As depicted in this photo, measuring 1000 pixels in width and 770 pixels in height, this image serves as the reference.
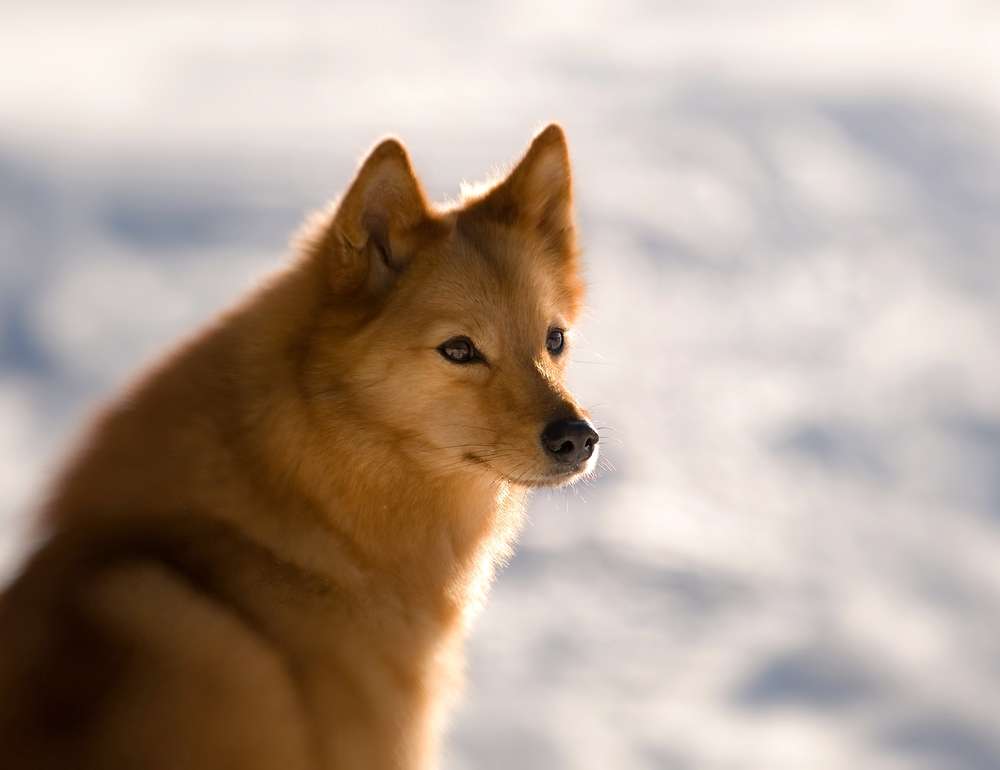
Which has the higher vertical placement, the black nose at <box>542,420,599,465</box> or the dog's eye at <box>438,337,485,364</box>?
the dog's eye at <box>438,337,485,364</box>

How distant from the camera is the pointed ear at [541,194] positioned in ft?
25.0

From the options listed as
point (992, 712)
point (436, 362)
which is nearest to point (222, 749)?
point (436, 362)

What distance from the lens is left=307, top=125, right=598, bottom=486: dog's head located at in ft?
22.2

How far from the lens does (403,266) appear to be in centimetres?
701

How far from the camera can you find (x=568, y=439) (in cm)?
692

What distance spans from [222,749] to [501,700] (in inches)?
7487

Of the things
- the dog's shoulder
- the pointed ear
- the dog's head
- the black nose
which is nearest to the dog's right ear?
the dog's head

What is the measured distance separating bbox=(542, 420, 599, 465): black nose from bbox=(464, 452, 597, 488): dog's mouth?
37mm

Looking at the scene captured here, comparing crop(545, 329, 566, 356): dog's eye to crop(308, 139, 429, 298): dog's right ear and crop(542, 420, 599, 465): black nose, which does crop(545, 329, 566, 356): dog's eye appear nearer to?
crop(542, 420, 599, 465): black nose

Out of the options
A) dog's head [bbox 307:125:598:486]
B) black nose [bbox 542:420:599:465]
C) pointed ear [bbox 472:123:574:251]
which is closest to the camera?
dog's head [bbox 307:125:598:486]

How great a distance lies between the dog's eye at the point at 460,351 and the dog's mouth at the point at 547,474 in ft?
1.35

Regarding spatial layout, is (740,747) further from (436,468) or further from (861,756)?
(436,468)

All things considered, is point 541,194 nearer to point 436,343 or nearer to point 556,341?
point 556,341

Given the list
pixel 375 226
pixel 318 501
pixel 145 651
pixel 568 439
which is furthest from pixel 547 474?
pixel 145 651
